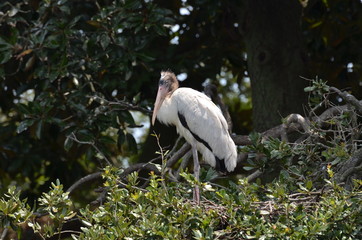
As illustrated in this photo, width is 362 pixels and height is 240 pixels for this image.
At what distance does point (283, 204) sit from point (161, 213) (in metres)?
0.66

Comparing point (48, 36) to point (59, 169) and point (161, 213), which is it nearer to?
point (59, 169)

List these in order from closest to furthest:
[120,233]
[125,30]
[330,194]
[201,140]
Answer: [120,233] → [330,194] → [201,140] → [125,30]

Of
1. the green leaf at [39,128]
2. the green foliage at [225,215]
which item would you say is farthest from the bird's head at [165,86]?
the green foliage at [225,215]

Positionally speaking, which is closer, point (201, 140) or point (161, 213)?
point (161, 213)

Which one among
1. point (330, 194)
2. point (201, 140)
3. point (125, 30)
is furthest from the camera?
point (125, 30)

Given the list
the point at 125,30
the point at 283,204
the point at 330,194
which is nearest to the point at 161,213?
the point at 283,204

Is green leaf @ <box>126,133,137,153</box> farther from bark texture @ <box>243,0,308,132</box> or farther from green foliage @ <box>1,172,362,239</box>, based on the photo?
green foliage @ <box>1,172,362,239</box>

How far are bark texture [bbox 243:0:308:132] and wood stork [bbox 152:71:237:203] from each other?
0.71m

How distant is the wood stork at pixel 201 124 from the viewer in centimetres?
635

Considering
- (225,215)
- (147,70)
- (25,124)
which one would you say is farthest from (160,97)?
(225,215)

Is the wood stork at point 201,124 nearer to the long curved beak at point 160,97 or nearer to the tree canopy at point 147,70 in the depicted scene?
the long curved beak at point 160,97

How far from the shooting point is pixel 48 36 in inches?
271

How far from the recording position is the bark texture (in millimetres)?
7164

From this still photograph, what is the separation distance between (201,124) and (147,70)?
1055 mm
